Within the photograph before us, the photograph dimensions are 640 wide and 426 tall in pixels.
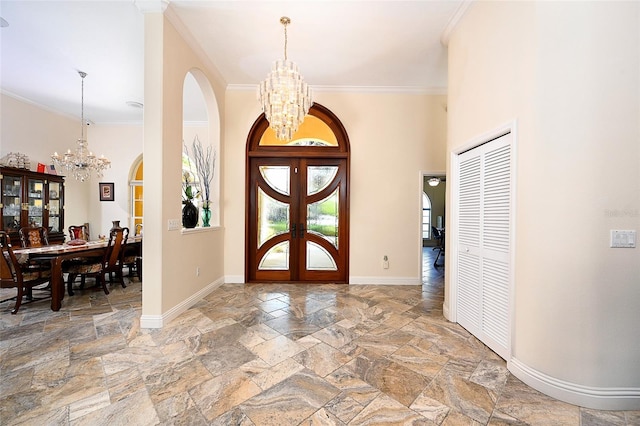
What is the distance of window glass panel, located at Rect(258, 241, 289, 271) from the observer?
4.69m

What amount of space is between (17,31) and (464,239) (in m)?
5.99

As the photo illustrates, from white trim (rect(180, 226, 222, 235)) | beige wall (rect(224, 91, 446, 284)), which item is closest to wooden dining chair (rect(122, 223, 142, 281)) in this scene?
white trim (rect(180, 226, 222, 235))

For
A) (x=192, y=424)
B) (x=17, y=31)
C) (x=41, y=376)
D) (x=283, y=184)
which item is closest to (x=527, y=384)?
(x=192, y=424)

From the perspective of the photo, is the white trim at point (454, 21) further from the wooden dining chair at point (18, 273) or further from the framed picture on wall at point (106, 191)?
the framed picture on wall at point (106, 191)

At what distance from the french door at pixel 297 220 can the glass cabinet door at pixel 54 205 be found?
448 centimetres

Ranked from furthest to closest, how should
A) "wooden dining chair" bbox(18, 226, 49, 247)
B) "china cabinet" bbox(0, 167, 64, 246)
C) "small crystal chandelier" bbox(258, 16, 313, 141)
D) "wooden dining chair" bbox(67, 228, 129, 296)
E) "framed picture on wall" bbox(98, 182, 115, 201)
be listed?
"framed picture on wall" bbox(98, 182, 115, 201) → "china cabinet" bbox(0, 167, 64, 246) → "wooden dining chair" bbox(18, 226, 49, 247) → "wooden dining chair" bbox(67, 228, 129, 296) → "small crystal chandelier" bbox(258, 16, 313, 141)

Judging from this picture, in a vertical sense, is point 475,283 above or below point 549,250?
below

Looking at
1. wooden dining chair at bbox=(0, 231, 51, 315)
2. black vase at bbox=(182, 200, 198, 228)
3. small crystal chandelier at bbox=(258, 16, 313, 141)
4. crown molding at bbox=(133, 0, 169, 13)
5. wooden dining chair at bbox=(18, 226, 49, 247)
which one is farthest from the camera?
wooden dining chair at bbox=(18, 226, 49, 247)

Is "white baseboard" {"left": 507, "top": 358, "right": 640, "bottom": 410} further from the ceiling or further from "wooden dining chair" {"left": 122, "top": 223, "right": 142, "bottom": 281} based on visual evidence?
"wooden dining chair" {"left": 122, "top": 223, "right": 142, "bottom": 281}

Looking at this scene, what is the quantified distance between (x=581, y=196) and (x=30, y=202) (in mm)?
8107

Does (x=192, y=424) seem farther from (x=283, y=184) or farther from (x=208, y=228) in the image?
(x=283, y=184)

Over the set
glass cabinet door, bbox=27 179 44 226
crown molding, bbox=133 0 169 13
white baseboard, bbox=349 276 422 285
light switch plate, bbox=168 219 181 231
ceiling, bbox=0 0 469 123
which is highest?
ceiling, bbox=0 0 469 123

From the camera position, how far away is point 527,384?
6.21ft

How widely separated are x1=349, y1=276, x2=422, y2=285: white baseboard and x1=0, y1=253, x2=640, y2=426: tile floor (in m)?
1.18
